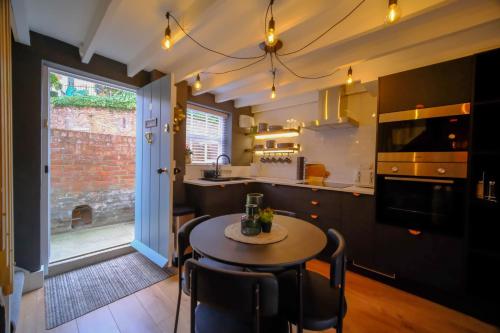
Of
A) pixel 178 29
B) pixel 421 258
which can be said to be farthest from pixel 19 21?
pixel 421 258

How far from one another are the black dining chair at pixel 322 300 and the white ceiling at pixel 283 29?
164cm

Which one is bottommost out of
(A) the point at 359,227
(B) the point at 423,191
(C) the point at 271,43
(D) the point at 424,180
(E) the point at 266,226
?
(A) the point at 359,227

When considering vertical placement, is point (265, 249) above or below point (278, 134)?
below

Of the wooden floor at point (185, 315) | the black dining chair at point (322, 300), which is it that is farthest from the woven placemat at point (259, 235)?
the wooden floor at point (185, 315)

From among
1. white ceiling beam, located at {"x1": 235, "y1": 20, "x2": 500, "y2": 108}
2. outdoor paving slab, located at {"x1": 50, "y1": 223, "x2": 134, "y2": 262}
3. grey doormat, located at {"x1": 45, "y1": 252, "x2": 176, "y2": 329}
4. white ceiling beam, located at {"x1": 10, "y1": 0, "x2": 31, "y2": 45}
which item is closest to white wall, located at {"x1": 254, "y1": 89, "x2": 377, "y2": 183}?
white ceiling beam, located at {"x1": 235, "y1": 20, "x2": 500, "y2": 108}

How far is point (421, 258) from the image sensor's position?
1914mm

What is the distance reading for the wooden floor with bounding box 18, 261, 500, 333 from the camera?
61.2 inches

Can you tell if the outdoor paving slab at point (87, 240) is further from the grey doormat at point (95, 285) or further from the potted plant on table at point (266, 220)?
the potted plant on table at point (266, 220)

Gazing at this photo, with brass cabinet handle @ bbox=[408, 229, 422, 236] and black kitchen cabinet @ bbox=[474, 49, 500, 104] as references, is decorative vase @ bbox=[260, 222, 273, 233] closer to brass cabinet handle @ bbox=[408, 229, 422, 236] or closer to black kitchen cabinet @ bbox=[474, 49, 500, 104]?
brass cabinet handle @ bbox=[408, 229, 422, 236]

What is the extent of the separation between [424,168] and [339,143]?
4.36 ft

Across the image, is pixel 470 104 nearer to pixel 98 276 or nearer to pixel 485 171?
pixel 485 171

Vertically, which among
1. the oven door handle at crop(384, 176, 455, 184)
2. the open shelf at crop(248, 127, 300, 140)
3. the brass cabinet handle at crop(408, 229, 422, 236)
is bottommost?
the brass cabinet handle at crop(408, 229, 422, 236)

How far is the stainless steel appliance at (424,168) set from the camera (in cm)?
176

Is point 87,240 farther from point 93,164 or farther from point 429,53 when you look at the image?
point 429,53
